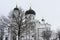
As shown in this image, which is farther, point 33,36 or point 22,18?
point 33,36

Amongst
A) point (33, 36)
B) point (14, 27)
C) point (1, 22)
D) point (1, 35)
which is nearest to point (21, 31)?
point (14, 27)

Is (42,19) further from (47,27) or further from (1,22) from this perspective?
(1,22)

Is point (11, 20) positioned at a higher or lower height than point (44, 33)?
higher

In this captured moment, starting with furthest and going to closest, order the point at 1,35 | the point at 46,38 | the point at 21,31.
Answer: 1. the point at 46,38
2. the point at 1,35
3. the point at 21,31

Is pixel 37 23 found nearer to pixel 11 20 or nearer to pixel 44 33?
pixel 44 33

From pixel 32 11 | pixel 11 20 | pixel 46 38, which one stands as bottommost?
pixel 46 38

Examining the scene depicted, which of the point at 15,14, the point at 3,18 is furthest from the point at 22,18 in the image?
the point at 3,18

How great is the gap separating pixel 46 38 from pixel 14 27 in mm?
17011

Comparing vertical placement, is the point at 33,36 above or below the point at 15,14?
below

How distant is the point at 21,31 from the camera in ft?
82.1

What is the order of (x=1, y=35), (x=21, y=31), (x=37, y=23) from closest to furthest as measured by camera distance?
(x=21, y=31)
(x=1, y=35)
(x=37, y=23)

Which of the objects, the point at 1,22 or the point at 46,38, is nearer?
the point at 1,22

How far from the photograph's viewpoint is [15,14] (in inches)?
1025

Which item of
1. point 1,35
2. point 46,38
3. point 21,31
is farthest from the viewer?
point 46,38
